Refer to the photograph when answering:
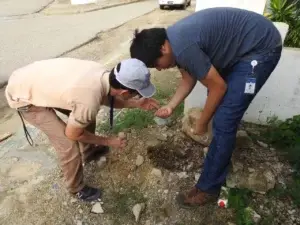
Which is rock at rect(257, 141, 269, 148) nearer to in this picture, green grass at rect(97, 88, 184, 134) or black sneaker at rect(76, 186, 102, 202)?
green grass at rect(97, 88, 184, 134)

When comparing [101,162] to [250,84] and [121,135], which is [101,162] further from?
[250,84]

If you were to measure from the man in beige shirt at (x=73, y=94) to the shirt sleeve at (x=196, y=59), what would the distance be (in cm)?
28

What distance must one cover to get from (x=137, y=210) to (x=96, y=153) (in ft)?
2.71

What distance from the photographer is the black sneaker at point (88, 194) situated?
2.56 meters

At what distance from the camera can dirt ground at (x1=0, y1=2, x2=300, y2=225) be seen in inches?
95.3

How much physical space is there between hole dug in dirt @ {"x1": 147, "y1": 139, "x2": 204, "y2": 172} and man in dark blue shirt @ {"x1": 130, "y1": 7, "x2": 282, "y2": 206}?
0.72 meters

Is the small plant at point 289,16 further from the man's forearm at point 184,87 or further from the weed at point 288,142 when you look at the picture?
the man's forearm at point 184,87

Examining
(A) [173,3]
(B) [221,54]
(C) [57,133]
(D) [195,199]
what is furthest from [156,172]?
(A) [173,3]

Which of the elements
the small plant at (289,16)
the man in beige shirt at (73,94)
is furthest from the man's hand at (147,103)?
the small plant at (289,16)

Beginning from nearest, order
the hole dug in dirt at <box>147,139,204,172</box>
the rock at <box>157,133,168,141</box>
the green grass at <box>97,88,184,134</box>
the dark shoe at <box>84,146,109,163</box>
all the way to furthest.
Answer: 1. the hole dug in dirt at <box>147,139,204,172</box>
2. the dark shoe at <box>84,146,109,163</box>
3. the rock at <box>157,133,168,141</box>
4. the green grass at <box>97,88,184,134</box>

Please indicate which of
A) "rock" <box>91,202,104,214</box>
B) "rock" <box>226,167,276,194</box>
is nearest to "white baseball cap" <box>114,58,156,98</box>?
"rock" <box>91,202,104,214</box>

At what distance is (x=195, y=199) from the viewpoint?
95.9 inches

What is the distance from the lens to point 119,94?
207 cm

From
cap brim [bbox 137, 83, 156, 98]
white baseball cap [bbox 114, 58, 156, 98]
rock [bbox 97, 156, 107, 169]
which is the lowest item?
rock [bbox 97, 156, 107, 169]
